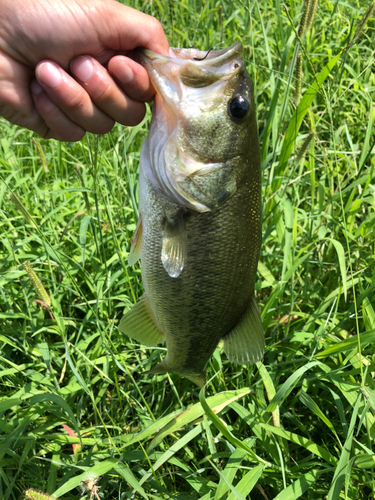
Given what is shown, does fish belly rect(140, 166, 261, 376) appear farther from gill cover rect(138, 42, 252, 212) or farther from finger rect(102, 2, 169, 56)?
finger rect(102, 2, 169, 56)

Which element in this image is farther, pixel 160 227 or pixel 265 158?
pixel 265 158

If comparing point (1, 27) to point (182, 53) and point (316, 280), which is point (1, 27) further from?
point (316, 280)

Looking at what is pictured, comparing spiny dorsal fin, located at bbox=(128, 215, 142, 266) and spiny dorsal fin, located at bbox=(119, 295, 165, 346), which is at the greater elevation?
spiny dorsal fin, located at bbox=(128, 215, 142, 266)

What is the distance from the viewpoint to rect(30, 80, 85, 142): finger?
5.87 feet

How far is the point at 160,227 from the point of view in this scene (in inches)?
63.2

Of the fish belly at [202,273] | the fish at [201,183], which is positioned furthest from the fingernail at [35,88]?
the fish belly at [202,273]

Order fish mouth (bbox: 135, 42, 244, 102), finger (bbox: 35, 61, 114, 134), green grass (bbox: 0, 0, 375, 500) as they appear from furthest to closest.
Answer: green grass (bbox: 0, 0, 375, 500) < finger (bbox: 35, 61, 114, 134) < fish mouth (bbox: 135, 42, 244, 102)

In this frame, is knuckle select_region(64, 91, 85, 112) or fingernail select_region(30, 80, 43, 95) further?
fingernail select_region(30, 80, 43, 95)

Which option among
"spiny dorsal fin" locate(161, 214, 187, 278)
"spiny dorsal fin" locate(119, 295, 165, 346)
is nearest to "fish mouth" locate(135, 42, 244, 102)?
"spiny dorsal fin" locate(161, 214, 187, 278)

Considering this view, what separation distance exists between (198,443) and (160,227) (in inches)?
44.3

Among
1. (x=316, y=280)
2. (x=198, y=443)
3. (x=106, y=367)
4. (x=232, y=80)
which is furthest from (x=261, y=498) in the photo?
(x=232, y=80)

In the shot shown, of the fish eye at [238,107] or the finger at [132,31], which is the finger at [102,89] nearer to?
the finger at [132,31]

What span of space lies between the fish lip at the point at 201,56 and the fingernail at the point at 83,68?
0.66 ft

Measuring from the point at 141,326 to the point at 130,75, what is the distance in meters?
1.03
